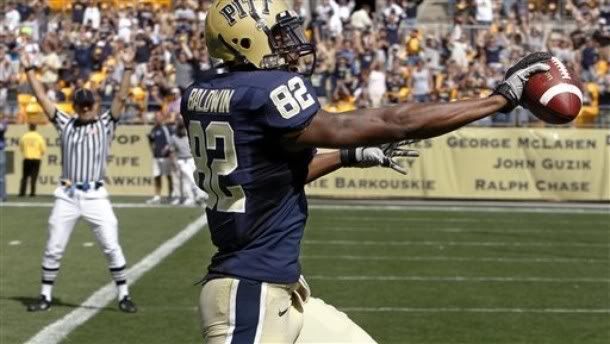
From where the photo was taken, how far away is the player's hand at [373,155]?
4777 mm

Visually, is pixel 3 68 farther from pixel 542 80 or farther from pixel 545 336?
pixel 542 80

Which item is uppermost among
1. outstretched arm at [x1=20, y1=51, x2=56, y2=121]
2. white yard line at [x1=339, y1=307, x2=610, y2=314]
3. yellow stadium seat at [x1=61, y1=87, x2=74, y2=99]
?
outstretched arm at [x1=20, y1=51, x2=56, y2=121]

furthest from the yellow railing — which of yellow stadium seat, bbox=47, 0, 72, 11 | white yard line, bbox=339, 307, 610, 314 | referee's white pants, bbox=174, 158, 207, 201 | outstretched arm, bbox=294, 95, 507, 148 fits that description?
outstretched arm, bbox=294, 95, 507, 148

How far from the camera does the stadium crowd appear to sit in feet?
74.0

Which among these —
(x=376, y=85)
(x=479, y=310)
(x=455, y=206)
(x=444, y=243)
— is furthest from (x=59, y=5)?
(x=479, y=310)

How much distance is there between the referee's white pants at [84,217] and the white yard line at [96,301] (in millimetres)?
452

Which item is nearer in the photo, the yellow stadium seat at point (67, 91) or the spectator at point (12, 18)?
the yellow stadium seat at point (67, 91)

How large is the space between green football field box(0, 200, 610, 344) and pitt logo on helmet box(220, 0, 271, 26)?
15.2ft

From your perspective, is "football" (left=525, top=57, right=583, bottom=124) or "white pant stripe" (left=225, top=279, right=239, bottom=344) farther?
"white pant stripe" (left=225, top=279, right=239, bottom=344)

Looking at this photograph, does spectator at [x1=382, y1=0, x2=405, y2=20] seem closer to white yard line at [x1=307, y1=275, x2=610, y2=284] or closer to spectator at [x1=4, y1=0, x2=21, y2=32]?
spectator at [x1=4, y1=0, x2=21, y2=32]

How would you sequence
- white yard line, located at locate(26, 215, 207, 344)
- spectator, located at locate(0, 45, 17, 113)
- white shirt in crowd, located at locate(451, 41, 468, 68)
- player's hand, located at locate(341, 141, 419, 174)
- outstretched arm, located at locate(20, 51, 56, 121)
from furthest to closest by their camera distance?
spectator, located at locate(0, 45, 17, 113) < white shirt in crowd, located at locate(451, 41, 468, 68) < outstretched arm, located at locate(20, 51, 56, 121) < white yard line, located at locate(26, 215, 207, 344) < player's hand, located at locate(341, 141, 419, 174)

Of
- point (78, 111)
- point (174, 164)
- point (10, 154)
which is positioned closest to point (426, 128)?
point (78, 111)

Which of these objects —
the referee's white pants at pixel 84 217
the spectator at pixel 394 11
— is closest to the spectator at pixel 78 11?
the spectator at pixel 394 11

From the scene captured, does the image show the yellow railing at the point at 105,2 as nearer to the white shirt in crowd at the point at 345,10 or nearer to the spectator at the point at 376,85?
the white shirt in crowd at the point at 345,10
